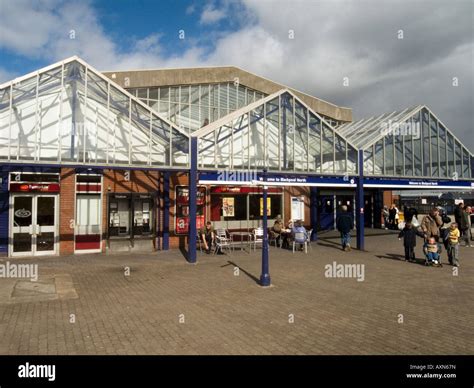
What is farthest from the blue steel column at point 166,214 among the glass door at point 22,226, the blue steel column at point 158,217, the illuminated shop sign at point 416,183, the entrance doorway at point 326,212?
the entrance doorway at point 326,212

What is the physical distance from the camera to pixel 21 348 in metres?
5.47

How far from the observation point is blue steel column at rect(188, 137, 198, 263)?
1298 centimetres

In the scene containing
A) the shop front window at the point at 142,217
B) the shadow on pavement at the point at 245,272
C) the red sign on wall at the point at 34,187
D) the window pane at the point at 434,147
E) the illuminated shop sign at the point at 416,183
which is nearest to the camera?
the shadow on pavement at the point at 245,272

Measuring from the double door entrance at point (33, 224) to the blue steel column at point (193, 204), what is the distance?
5559mm

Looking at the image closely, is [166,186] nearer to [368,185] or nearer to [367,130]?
[368,185]

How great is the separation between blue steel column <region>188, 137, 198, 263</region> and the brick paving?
702 millimetres

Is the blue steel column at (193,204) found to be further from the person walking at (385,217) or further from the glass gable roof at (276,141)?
the person walking at (385,217)

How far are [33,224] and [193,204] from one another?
6.29m

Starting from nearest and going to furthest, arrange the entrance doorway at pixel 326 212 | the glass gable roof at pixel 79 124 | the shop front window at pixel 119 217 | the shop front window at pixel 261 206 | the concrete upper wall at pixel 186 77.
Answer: the glass gable roof at pixel 79 124 < the shop front window at pixel 119 217 < the shop front window at pixel 261 206 < the concrete upper wall at pixel 186 77 < the entrance doorway at pixel 326 212

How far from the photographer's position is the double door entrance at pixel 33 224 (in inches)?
557

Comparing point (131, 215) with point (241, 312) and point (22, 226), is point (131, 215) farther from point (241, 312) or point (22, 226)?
point (241, 312)

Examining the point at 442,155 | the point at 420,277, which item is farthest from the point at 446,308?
the point at 442,155

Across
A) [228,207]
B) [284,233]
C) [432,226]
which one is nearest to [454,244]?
[432,226]
